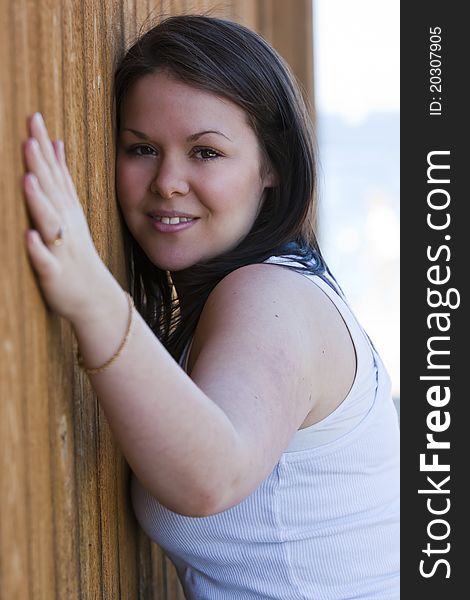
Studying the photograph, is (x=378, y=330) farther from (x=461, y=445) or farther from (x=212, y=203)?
(x=212, y=203)

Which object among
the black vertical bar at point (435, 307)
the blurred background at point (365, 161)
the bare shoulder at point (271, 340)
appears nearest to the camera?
the bare shoulder at point (271, 340)

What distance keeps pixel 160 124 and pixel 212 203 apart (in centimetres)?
16

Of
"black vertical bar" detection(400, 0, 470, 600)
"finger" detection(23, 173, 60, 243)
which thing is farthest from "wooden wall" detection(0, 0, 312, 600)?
"black vertical bar" detection(400, 0, 470, 600)

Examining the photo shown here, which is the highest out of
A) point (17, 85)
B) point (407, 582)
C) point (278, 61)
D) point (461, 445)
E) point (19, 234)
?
point (278, 61)

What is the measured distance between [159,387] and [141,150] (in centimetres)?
66

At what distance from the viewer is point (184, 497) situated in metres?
1.09

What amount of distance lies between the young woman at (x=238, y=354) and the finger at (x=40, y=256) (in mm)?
85

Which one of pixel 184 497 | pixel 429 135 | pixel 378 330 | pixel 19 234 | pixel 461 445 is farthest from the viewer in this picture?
pixel 378 330

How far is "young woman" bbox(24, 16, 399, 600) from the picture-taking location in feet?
3.51

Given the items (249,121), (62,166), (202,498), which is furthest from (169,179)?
(202,498)

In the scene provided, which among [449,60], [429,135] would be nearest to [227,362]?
[429,135]

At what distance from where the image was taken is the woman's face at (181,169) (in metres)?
1.56

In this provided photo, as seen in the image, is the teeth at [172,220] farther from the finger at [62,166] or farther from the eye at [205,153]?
the finger at [62,166]

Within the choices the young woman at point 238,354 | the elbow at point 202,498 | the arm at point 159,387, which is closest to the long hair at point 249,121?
the young woman at point 238,354
